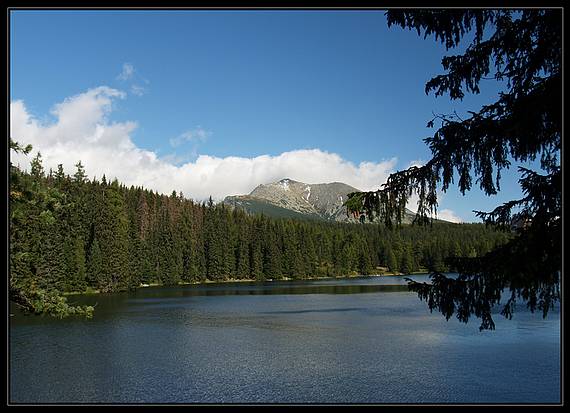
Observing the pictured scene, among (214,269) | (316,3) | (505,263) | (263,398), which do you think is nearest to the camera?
(316,3)

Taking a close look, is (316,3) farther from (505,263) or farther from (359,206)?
(505,263)

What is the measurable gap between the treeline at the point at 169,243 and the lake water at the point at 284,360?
546 cm

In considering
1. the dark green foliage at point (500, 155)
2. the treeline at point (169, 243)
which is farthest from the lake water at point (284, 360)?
the dark green foliage at point (500, 155)

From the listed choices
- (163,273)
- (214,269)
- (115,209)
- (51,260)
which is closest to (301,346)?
(51,260)

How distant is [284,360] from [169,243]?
88561 millimetres

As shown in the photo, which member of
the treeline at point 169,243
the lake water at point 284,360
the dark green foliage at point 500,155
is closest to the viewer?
the dark green foliage at point 500,155

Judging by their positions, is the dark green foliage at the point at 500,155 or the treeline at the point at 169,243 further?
the treeline at the point at 169,243

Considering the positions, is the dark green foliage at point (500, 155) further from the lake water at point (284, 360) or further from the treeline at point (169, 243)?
the treeline at point (169, 243)

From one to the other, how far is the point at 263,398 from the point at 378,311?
95.7ft

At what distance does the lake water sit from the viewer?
19203mm

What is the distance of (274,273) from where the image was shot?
12725 centimetres

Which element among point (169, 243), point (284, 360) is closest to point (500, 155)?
point (284, 360)

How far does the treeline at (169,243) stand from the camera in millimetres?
62219

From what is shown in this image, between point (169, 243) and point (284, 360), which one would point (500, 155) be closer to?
point (284, 360)
